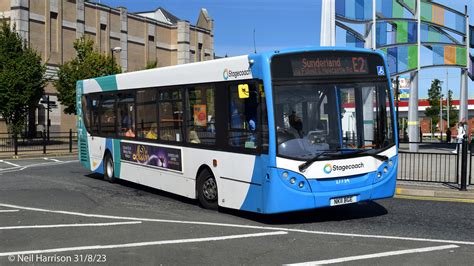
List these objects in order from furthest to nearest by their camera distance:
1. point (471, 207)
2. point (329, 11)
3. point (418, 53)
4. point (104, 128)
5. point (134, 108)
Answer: point (418, 53) → point (329, 11) → point (104, 128) → point (134, 108) → point (471, 207)

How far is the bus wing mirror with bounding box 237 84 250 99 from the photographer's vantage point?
28.2 feet

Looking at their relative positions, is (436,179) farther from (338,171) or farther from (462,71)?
(462,71)

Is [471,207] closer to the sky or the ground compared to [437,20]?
closer to the ground

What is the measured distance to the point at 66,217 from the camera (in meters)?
9.36

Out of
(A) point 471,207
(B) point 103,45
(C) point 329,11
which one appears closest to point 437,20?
(C) point 329,11

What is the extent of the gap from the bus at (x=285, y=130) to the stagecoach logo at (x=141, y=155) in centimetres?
145

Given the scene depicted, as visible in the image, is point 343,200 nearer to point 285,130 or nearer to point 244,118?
point 285,130

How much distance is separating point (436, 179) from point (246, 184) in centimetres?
694

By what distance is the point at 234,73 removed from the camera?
29.5ft

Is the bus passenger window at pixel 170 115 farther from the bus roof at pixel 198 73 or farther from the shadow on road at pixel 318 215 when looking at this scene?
the shadow on road at pixel 318 215

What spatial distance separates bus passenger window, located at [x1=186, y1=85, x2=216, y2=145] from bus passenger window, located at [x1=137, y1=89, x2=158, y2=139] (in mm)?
1589

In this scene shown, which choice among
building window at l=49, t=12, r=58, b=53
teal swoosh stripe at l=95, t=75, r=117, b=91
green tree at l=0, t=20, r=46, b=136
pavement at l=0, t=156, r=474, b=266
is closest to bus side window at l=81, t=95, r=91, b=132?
teal swoosh stripe at l=95, t=75, r=117, b=91

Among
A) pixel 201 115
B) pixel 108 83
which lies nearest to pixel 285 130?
pixel 201 115

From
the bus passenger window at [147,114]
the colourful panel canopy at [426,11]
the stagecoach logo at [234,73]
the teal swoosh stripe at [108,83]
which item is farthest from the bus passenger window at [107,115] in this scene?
Result: the colourful panel canopy at [426,11]
